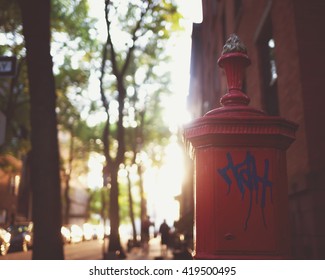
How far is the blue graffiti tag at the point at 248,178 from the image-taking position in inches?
105

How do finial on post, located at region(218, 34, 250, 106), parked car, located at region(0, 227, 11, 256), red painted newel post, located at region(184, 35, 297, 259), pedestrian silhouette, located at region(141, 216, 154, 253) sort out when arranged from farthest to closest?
pedestrian silhouette, located at region(141, 216, 154, 253) → parked car, located at region(0, 227, 11, 256) → finial on post, located at region(218, 34, 250, 106) → red painted newel post, located at region(184, 35, 297, 259)

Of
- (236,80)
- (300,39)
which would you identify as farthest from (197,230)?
(300,39)

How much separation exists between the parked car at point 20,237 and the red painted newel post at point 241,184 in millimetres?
19014

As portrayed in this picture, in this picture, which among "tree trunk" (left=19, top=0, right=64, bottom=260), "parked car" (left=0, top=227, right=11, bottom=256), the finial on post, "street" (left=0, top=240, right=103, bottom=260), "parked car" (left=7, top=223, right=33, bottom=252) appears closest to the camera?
the finial on post

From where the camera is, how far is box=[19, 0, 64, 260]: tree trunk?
233 inches

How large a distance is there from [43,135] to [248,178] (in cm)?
417

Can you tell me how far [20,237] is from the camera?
2166 centimetres

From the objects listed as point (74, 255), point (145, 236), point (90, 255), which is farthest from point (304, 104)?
point (145, 236)

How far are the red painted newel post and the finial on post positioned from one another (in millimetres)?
135

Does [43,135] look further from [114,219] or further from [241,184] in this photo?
[114,219]

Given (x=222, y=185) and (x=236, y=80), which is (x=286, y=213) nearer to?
(x=222, y=185)

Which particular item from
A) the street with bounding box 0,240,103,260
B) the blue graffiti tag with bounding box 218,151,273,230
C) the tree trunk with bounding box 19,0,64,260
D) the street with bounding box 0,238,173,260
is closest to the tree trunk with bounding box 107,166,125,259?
the street with bounding box 0,238,173,260

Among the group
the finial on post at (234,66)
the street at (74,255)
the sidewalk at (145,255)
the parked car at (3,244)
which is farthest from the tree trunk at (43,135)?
the sidewalk at (145,255)

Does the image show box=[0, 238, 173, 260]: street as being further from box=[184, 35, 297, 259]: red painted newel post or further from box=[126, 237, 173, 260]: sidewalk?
box=[184, 35, 297, 259]: red painted newel post
